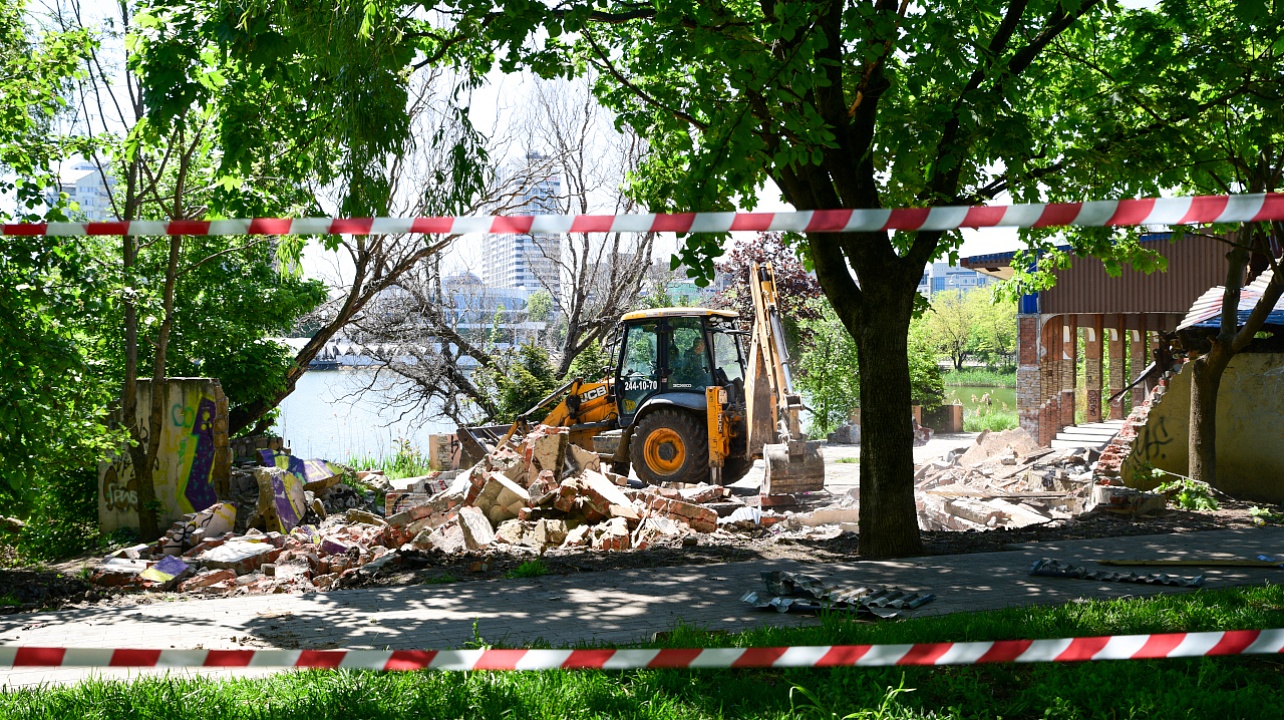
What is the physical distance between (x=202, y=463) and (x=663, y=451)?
6.58m

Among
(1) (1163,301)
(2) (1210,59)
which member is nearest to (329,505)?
(2) (1210,59)

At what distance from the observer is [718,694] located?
4.19 metres

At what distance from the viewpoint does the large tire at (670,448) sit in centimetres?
1513

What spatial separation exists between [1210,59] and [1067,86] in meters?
1.64

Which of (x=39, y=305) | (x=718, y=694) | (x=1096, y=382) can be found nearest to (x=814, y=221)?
(x=718, y=694)

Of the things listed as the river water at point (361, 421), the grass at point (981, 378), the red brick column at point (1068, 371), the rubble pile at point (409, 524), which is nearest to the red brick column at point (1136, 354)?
the red brick column at point (1068, 371)

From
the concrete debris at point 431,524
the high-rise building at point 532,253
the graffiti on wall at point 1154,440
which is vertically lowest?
the concrete debris at point 431,524

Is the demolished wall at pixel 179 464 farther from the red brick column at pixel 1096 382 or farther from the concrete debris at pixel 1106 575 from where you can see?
the red brick column at pixel 1096 382

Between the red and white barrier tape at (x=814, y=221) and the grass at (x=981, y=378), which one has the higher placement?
the red and white barrier tape at (x=814, y=221)

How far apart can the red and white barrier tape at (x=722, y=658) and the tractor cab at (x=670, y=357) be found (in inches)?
470

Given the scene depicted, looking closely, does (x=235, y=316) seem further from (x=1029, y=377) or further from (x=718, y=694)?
(x=1029, y=377)

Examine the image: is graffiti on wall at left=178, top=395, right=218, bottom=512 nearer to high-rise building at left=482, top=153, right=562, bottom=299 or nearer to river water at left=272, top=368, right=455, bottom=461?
high-rise building at left=482, top=153, right=562, bottom=299

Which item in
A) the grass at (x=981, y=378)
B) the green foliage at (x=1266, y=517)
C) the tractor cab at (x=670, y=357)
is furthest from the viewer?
the grass at (x=981, y=378)

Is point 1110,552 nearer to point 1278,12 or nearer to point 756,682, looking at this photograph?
point 1278,12
